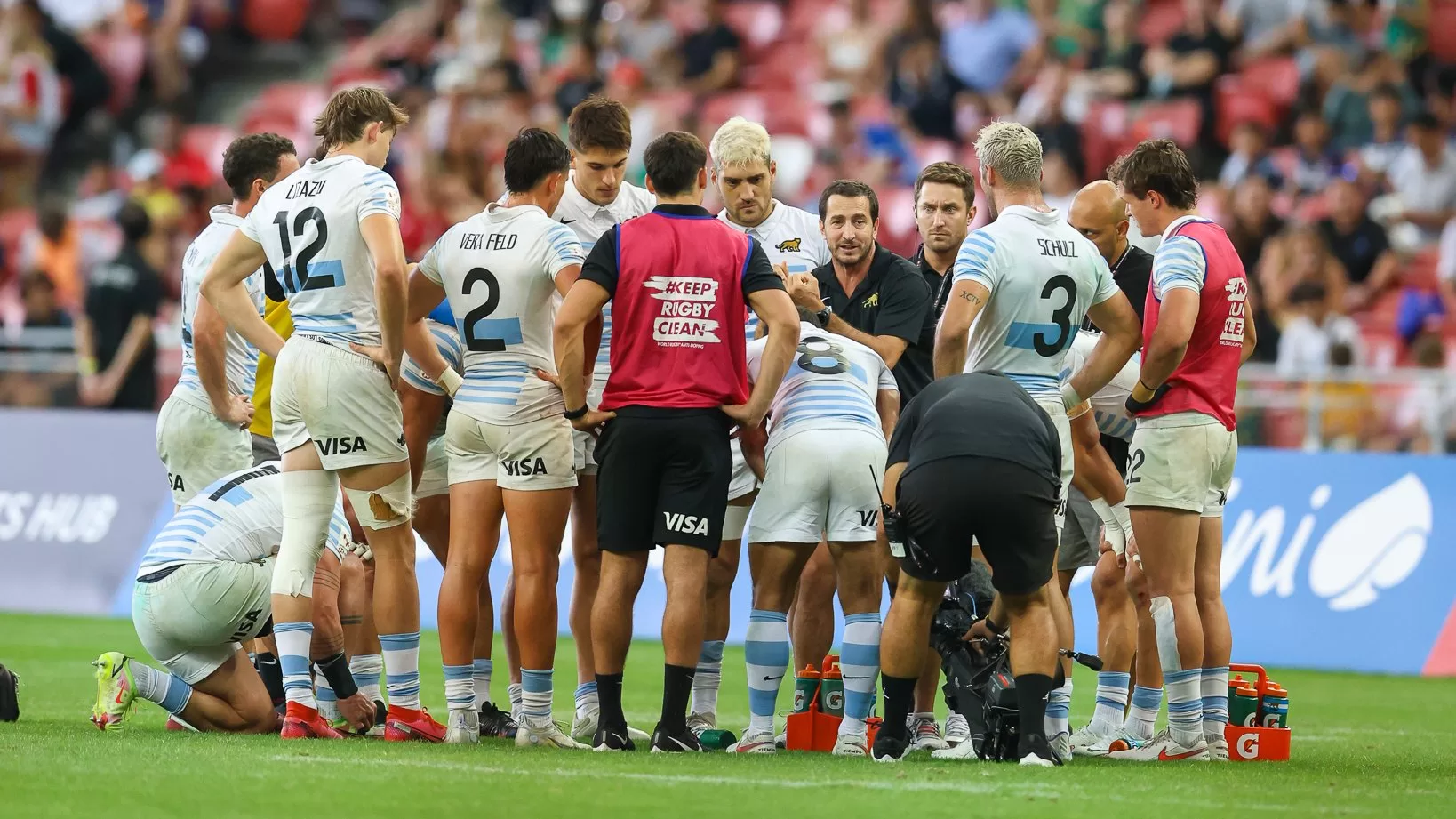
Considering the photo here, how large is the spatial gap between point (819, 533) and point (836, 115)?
1150 centimetres

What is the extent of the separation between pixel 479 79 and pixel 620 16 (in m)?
2.16

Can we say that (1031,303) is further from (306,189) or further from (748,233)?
(306,189)

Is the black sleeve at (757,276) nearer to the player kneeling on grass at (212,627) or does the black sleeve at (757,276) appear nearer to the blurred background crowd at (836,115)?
the player kneeling on grass at (212,627)

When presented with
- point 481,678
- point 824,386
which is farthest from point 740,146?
point 481,678

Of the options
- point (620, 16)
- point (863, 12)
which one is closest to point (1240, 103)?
point (863, 12)

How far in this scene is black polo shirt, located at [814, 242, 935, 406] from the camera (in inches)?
344

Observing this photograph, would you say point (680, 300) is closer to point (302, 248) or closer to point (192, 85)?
point (302, 248)

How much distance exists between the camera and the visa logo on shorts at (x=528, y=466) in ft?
26.2

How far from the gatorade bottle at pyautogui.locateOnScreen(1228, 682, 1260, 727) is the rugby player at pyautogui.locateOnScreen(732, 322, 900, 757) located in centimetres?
173

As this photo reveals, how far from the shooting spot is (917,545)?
735cm

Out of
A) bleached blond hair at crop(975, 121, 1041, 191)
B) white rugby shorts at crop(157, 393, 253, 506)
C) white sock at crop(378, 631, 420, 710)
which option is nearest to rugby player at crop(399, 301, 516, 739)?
white sock at crop(378, 631, 420, 710)

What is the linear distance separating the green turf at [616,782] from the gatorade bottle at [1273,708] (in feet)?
0.75

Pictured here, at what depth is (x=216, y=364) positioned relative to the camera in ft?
30.0

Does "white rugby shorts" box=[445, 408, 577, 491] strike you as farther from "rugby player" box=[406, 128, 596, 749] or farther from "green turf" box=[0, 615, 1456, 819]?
"green turf" box=[0, 615, 1456, 819]
